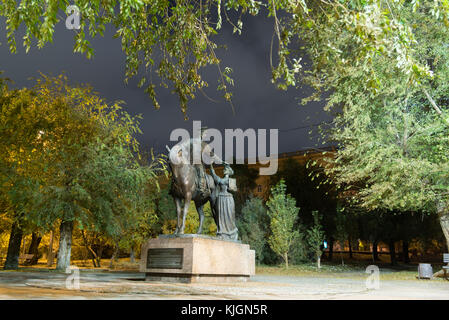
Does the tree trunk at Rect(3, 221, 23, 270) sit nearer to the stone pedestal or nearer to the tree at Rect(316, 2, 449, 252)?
the stone pedestal

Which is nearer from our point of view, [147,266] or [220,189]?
[147,266]

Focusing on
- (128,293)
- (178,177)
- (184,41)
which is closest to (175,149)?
(178,177)

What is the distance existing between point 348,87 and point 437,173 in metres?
4.43

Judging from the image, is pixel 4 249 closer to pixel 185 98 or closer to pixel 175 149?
pixel 175 149

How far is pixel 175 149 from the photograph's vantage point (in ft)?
31.1

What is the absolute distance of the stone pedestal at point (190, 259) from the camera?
8.74 m

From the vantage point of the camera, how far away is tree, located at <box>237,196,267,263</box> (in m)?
29.8

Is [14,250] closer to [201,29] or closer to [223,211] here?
[223,211]

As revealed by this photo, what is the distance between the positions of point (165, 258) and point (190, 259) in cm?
73

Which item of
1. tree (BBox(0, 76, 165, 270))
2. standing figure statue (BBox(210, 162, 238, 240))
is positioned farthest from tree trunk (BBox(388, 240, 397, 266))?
standing figure statue (BBox(210, 162, 238, 240))

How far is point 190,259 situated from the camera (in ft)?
28.5

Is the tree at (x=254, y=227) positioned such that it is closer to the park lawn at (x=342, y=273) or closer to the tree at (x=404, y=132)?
the park lawn at (x=342, y=273)

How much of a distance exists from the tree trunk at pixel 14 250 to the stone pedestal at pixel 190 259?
11448 millimetres

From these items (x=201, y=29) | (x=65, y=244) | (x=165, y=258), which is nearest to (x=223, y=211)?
(x=165, y=258)
